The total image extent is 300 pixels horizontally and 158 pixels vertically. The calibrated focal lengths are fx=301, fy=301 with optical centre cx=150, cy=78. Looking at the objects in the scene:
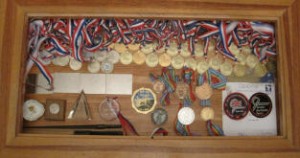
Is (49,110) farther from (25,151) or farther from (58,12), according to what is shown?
(58,12)

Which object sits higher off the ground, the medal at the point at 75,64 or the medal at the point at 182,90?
the medal at the point at 75,64

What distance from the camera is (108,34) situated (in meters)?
0.65

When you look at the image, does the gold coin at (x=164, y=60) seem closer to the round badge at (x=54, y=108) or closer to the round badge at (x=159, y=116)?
the round badge at (x=159, y=116)

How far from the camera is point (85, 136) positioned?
1.91 ft

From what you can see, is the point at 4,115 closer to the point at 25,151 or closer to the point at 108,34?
the point at 25,151

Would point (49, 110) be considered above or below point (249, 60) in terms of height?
below

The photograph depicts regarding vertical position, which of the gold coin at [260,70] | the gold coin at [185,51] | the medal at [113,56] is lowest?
the gold coin at [260,70]

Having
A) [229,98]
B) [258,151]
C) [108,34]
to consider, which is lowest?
[258,151]

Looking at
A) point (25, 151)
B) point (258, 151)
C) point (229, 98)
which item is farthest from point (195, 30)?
point (25, 151)

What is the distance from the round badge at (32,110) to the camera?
23.9 inches

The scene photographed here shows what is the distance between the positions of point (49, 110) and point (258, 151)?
43 cm

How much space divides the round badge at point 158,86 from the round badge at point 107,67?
0.10m

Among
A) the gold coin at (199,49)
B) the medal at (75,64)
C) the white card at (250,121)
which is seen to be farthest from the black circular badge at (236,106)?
the medal at (75,64)

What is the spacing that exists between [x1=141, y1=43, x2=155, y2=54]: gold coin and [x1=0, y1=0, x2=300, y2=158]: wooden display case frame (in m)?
0.07
